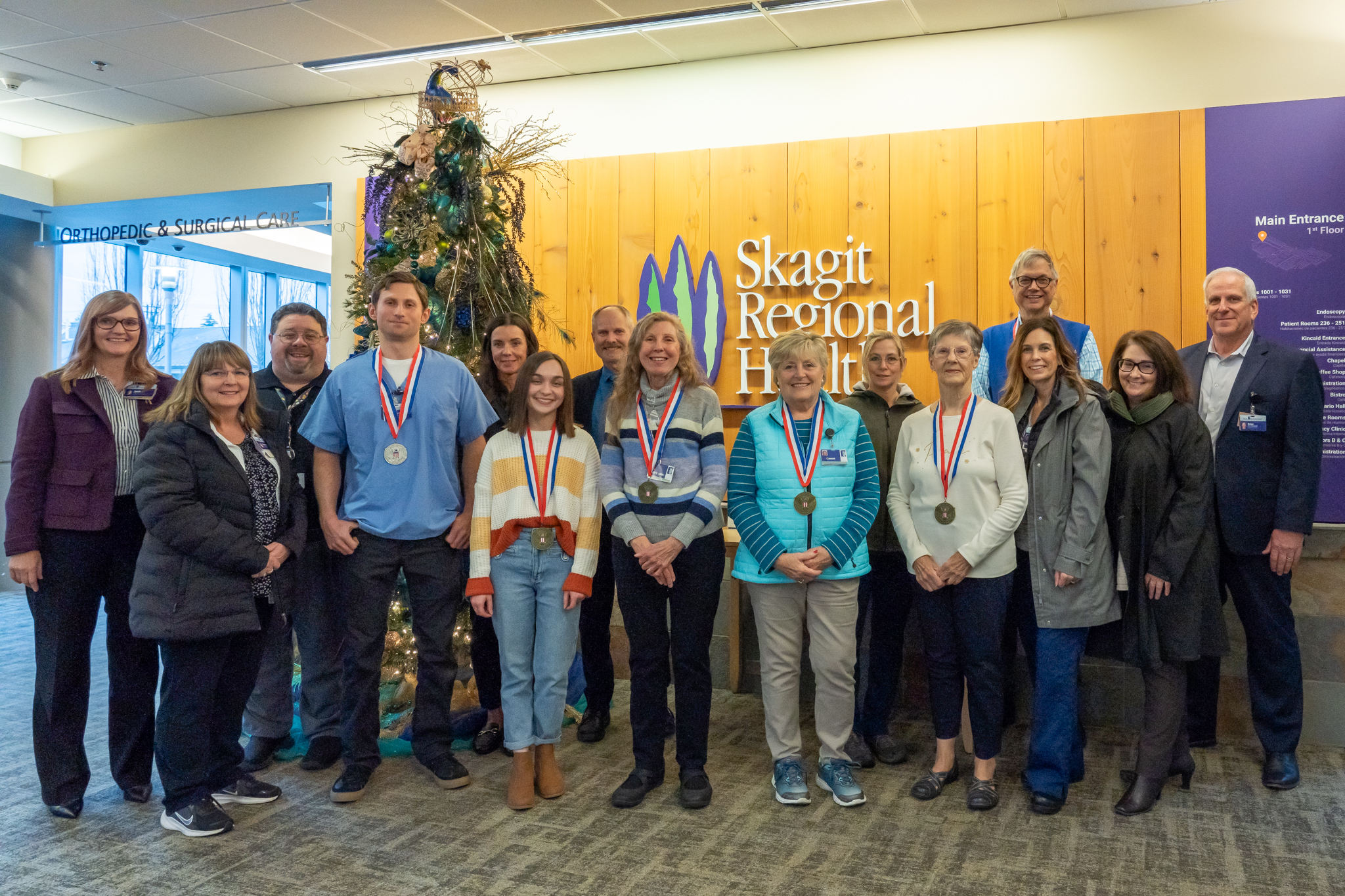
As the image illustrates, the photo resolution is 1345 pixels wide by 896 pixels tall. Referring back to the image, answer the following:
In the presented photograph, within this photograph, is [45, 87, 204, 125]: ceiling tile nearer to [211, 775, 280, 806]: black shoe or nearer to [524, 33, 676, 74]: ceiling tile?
[524, 33, 676, 74]: ceiling tile

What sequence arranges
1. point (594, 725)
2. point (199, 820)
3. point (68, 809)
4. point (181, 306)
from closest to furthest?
1. point (199, 820)
2. point (68, 809)
3. point (594, 725)
4. point (181, 306)

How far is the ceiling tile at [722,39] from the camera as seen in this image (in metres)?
5.11

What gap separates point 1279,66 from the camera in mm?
4699

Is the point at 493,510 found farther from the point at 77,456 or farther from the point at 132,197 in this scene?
the point at 132,197

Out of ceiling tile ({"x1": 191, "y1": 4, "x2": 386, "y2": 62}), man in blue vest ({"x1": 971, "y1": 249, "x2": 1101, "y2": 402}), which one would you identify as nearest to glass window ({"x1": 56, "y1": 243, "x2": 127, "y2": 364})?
ceiling tile ({"x1": 191, "y1": 4, "x2": 386, "y2": 62})

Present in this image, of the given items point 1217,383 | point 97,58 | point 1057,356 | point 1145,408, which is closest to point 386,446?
point 1057,356

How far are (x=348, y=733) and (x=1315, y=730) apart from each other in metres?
3.55

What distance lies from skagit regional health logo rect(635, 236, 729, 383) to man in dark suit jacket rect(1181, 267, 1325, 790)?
265 cm

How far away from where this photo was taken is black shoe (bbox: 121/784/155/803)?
3.16m

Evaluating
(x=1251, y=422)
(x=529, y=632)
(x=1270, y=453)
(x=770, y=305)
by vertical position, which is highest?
(x=770, y=305)

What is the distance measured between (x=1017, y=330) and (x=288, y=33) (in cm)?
415

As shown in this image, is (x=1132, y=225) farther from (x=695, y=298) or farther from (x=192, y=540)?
(x=192, y=540)

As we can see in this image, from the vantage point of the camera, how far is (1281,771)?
327 cm

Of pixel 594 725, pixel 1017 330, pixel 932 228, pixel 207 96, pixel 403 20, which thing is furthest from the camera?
pixel 207 96
